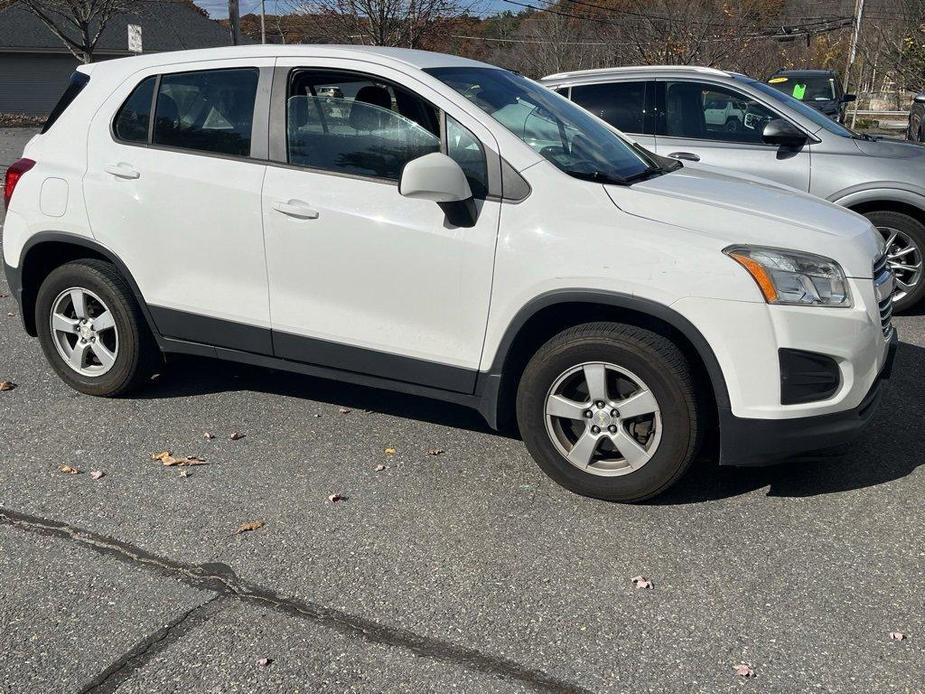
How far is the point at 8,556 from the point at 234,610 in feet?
3.31

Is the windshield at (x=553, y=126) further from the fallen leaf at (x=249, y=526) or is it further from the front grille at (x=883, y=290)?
the fallen leaf at (x=249, y=526)

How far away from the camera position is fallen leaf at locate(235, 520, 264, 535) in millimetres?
3859

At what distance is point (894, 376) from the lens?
5766 millimetres

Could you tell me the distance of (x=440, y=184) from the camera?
393 cm

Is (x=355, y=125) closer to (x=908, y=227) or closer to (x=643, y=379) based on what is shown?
(x=643, y=379)

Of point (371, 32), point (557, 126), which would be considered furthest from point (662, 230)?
point (371, 32)

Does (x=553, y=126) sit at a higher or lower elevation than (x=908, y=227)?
higher

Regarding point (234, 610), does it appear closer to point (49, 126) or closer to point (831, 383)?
point (831, 383)

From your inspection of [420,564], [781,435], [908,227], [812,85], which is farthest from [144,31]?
[781,435]

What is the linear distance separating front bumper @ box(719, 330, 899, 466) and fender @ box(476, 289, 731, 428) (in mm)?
106

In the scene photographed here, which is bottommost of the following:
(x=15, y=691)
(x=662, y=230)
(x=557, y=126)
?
(x=15, y=691)

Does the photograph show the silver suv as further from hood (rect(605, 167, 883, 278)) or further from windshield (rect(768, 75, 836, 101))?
windshield (rect(768, 75, 836, 101))

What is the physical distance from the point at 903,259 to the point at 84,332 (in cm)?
581

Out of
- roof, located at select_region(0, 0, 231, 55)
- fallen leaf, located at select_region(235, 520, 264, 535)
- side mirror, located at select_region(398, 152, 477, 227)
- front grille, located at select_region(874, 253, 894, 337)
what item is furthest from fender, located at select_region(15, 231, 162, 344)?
roof, located at select_region(0, 0, 231, 55)
